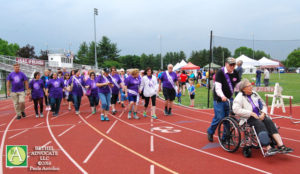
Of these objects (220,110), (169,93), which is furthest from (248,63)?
(220,110)

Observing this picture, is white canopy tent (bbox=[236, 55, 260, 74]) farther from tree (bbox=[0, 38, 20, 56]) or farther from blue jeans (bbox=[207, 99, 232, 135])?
tree (bbox=[0, 38, 20, 56])

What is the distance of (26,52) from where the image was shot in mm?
52625

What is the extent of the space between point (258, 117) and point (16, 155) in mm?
4905

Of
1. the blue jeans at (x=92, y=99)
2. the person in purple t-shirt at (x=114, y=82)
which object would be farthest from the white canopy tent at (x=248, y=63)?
the blue jeans at (x=92, y=99)

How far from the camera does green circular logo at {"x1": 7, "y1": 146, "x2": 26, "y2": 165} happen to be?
4660 millimetres

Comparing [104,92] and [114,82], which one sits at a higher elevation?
[114,82]

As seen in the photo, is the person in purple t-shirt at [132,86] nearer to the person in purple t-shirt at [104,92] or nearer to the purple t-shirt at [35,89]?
the person in purple t-shirt at [104,92]

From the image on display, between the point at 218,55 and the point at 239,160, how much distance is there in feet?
27.9

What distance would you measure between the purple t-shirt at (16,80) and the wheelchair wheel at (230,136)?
7.48m

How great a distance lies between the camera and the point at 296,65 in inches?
4067

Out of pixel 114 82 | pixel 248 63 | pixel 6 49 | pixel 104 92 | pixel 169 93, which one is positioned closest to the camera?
pixel 104 92

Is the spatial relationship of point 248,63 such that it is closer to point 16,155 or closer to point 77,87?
point 77,87

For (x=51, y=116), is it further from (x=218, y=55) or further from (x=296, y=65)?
(x=296, y=65)

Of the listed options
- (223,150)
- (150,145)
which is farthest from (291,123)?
(150,145)
